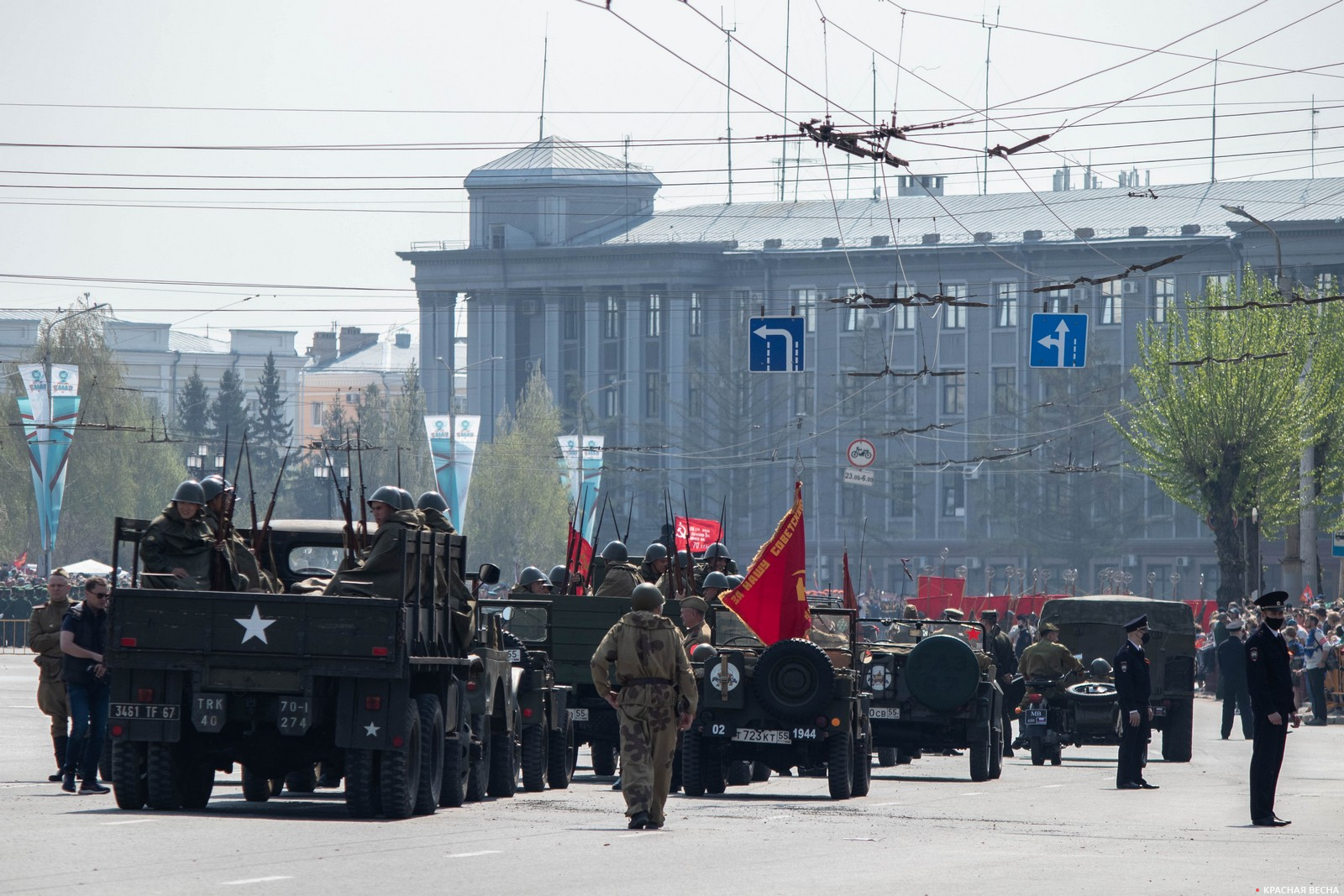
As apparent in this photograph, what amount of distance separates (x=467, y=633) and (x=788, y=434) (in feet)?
285

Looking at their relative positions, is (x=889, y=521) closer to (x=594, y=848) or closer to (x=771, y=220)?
(x=771, y=220)

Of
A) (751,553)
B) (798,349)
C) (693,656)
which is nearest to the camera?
(693,656)

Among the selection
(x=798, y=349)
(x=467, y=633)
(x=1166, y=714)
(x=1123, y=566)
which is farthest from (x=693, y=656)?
(x=1123, y=566)

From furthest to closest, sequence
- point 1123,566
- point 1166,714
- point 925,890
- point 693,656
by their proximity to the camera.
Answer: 1. point 1123,566
2. point 1166,714
3. point 693,656
4. point 925,890

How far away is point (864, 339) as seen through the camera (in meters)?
101

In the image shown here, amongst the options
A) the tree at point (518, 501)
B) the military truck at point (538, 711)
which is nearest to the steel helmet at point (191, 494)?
the military truck at point (538, 711)

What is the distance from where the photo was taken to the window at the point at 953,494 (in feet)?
339

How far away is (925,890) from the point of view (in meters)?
10.8

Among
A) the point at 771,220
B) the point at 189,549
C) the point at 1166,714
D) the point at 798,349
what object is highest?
the point at 771,220

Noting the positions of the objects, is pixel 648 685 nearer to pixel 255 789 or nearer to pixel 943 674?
pixel 255 789

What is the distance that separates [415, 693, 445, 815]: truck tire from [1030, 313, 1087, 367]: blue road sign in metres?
25.9

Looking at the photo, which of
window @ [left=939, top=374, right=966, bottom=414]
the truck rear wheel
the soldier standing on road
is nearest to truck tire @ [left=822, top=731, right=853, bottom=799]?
the truck rear wheel

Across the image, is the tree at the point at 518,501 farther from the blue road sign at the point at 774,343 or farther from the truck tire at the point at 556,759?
the truck tire at the point at 556,759

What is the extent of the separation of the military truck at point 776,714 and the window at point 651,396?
3625 inches
